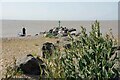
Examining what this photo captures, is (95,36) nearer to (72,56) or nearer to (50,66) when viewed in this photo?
(72,56)

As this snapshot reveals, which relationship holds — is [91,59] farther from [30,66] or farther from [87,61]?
[30,66]

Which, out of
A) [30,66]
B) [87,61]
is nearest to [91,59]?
[87,61]

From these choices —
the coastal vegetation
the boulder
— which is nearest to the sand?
the boulder

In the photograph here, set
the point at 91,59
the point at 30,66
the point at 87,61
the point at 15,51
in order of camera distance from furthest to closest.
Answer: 1. the point at 15,51
2. the point at 30,66
3. the point at 87,61
4. the point at 91,59

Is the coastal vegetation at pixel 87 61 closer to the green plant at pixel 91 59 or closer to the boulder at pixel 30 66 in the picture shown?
the green plant at pixel 91 59

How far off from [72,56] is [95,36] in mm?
665

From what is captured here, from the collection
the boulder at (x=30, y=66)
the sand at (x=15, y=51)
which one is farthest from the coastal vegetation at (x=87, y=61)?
the sand at (x=15, y=51)

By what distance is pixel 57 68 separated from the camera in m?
6.48

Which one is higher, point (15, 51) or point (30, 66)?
point (15, 51)

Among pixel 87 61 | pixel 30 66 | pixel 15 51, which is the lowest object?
pixel 30 66

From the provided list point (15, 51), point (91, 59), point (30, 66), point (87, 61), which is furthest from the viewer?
point (15, 51)

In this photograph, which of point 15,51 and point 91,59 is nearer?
point 91,59

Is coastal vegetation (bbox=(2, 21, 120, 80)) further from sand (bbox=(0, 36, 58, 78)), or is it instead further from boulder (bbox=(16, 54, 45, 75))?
sand (bbox=(0, 36, 58, 78))

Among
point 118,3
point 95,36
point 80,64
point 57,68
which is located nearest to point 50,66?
point 57,68
